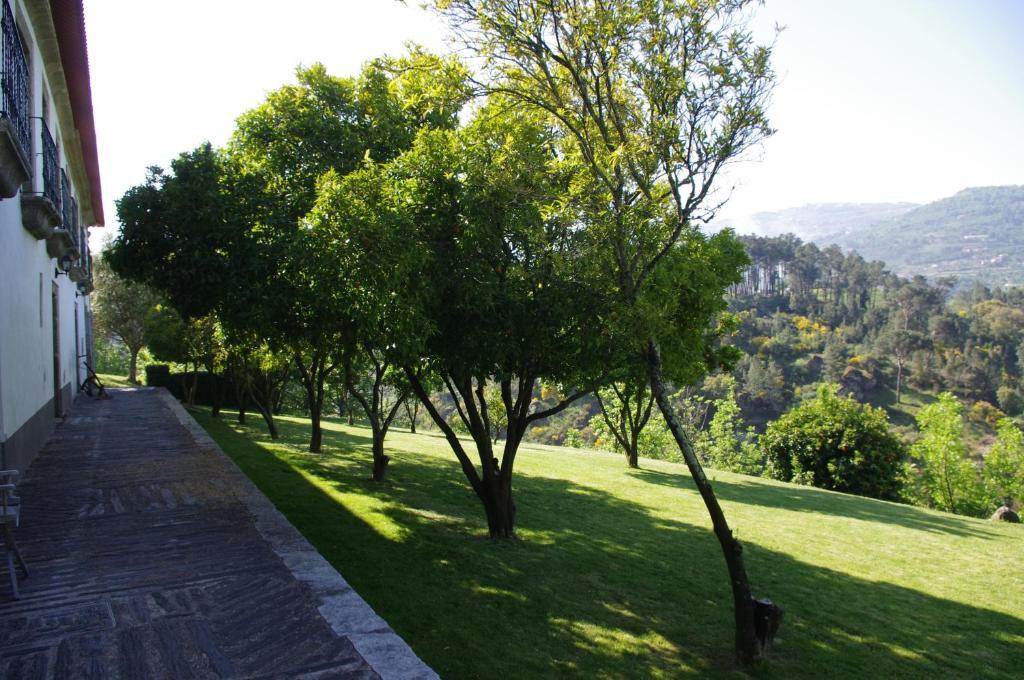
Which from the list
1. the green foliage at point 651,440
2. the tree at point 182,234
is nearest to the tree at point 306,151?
the tree at point 182,234

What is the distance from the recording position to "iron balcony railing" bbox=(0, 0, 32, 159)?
20.5 feet

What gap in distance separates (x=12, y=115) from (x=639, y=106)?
6012 millimetres

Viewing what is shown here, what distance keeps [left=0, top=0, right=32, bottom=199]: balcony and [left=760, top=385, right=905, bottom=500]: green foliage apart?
2043 cm

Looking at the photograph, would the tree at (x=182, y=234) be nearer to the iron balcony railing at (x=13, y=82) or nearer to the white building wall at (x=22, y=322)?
the white building wall at (x=22, y=322)

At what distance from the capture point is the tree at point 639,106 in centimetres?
641

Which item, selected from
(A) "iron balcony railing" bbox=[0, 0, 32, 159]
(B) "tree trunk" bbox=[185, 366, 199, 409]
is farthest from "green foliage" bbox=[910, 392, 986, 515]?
(A) "iron balcony railing" bbox=[0, 0, 32, 159]

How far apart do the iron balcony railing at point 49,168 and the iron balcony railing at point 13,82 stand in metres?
2.28

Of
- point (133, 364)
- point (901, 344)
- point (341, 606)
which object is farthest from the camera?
point (901, 344)

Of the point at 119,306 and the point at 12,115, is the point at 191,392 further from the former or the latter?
the point at 12,115

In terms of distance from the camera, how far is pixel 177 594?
464cm

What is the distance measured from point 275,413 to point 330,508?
19536 mm

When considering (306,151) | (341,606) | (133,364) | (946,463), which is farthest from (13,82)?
(133,364)

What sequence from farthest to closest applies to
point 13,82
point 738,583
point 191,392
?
A: point 191,392, point 13,82, point 738,583

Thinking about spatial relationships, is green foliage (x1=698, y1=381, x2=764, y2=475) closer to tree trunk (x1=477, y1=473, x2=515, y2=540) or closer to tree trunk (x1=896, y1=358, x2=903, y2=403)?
tree trunk (x1=477, y1=473, x2=515, y2=540)
